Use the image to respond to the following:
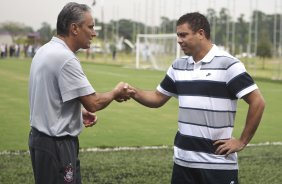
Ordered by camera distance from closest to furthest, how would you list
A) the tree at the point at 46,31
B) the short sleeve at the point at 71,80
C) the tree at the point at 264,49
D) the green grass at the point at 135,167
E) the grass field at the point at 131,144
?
the short sleeve at the point at 71,80 → the green grass at the point at 135,167 → the grass field at the point at 131,144 → the tree at the point at 46,31 → the tree at the point at 264,49

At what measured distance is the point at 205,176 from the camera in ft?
14.4

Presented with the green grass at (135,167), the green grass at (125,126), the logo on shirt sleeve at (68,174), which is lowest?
the green grass at (125,126)

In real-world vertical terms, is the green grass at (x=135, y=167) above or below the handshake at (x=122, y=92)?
below

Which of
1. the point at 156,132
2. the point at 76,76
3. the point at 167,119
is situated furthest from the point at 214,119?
the point at 167,119

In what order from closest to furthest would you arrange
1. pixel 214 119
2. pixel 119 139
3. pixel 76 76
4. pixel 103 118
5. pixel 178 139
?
pixel 76 76, pixel 214 119, pixel 178 139, pixel 119 139, pixel 103 118

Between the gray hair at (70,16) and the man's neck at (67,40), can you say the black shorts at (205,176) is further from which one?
the gray hair at (70,16)

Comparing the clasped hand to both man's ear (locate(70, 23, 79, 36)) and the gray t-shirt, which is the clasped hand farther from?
man's ear (locate(70, 23, 79, 36))

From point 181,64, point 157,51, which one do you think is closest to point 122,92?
point 181,64

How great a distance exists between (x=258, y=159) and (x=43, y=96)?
6364mm

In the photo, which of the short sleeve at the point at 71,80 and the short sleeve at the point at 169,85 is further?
the short sleeve at the point at 169,85

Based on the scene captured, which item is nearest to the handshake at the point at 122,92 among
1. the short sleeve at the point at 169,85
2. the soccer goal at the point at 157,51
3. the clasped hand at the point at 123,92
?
the clasped hand at the point at 123,92

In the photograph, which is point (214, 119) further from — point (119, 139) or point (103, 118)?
point (103, 118)

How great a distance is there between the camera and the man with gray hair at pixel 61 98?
13.0 feet

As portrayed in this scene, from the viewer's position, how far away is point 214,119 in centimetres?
430
